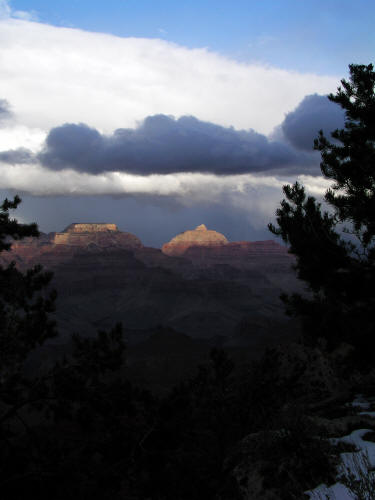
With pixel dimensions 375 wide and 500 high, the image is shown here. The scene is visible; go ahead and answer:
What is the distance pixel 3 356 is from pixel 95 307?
6218 inches

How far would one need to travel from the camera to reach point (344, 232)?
10.7 metres

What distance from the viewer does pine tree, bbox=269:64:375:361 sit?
10.3 meters

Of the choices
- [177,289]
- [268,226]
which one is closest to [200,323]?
[177,289]

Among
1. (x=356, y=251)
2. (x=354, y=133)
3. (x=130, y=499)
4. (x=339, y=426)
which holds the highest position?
(x=354, y=133)

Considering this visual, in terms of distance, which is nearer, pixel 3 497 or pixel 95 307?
pixel 3 497

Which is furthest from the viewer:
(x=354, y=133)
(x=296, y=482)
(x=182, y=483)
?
(x=354, y=133)

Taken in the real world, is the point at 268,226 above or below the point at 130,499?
above

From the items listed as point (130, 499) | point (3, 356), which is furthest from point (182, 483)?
point (3, 356)

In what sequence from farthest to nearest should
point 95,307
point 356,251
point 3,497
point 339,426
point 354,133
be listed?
point 95,307
point 354,133
point 356,251
point 3,497
point 339,426

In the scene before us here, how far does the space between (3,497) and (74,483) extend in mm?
1174

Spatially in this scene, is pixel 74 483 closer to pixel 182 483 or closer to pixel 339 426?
pixel 182 483

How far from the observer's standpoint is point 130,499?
26.2 ft

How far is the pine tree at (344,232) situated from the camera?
1028cm

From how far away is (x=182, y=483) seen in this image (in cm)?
787
